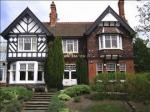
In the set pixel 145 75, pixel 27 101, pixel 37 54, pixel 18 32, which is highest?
pixel 18 32

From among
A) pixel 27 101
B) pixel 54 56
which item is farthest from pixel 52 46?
pixel 27 101

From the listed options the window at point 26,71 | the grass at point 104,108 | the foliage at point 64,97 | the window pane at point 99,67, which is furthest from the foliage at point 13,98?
the window pane at point 99,67

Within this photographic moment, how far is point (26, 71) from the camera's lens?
38938 millimetres

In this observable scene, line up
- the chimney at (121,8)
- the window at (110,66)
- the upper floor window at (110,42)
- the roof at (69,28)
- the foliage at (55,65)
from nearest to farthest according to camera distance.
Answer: the foliage at (55,65)
the upper floor window at (110,42)
the window at (110,66)
the roof at (69,28)
the chimney at (121,8)

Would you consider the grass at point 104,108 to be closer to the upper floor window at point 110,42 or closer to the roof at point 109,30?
the upper floor window at point 110,42

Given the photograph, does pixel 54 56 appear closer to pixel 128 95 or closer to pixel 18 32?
pixel 18 32

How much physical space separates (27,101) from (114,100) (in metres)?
7.33

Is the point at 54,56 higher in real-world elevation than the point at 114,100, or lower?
higher

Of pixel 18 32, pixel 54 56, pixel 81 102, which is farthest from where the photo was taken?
pixel 18 32

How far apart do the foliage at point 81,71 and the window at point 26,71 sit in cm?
549

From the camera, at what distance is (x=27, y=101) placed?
28844 mm

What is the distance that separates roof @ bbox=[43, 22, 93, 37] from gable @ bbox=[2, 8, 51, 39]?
2472 mm

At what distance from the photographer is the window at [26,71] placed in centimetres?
3900

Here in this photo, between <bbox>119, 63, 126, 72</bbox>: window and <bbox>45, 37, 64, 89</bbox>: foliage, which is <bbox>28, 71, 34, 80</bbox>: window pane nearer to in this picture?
<bbox>45, 37, 64, 89</bbox>: foliage
